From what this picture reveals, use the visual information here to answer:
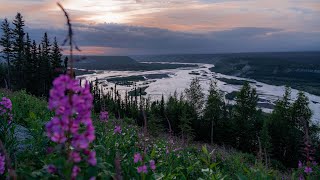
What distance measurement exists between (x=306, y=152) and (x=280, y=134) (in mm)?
46475

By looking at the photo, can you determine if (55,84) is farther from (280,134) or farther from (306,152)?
(280,134)

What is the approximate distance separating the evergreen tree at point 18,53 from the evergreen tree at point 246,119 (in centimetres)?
3917

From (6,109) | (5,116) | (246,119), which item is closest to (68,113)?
(5,116)

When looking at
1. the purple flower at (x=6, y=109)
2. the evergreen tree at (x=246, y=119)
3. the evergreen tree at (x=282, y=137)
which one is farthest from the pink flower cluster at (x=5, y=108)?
the evergreen tree at (x=282, y=137)

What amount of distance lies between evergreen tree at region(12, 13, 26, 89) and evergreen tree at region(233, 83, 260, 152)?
1542 inches

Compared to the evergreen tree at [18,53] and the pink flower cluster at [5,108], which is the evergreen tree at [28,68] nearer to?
the evergreen tree at [18,53]

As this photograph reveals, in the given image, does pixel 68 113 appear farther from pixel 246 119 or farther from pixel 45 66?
pixel 45 66

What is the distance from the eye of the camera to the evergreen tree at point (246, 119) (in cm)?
4894

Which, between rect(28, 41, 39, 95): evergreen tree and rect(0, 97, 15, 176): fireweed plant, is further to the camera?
rect(28, 41, 39, 95): evergreen tree

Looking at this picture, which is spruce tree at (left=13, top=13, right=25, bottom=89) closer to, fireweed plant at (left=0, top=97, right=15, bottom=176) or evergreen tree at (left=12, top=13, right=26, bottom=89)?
evergreen tree at (left=12, top=13, right=26, bottom=89)

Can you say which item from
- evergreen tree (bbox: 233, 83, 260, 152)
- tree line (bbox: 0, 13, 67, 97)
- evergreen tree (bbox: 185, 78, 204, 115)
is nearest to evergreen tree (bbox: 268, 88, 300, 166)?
evergreen tree (bbox: 233, 83, 260, 152)

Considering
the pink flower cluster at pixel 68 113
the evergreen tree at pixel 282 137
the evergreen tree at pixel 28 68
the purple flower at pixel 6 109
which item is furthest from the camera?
the evergreen tree at pixel 28 68

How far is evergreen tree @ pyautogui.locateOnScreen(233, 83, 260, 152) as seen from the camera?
48938 mm

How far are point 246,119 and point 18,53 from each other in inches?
1687
